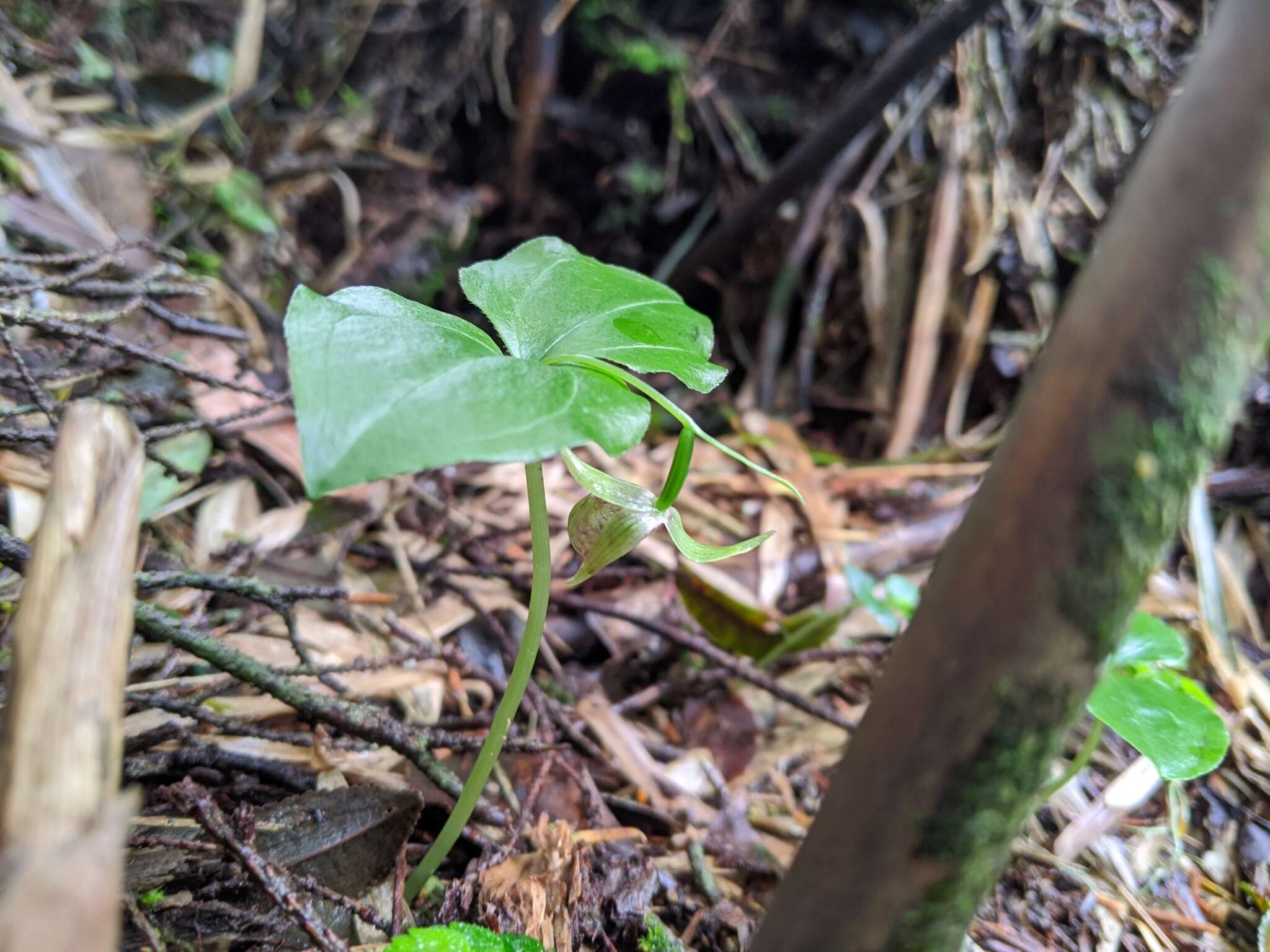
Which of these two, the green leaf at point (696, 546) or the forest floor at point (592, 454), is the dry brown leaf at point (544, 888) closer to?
the forest floor at point (592, 454)

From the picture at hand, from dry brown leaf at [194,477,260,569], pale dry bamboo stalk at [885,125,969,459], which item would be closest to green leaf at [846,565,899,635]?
pale dry bamboo stalk at [885,125,969,459]

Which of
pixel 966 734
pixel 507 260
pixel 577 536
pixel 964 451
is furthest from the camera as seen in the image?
pixel 964 451

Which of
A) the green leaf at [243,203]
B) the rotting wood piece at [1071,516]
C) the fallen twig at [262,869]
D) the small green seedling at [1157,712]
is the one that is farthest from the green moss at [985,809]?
the green leaf at [243,203]

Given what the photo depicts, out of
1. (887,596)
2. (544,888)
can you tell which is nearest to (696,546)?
(544,888)

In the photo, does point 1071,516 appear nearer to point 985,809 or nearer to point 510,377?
point 985,809

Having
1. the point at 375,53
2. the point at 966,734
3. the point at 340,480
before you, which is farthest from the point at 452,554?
the point at 375,53

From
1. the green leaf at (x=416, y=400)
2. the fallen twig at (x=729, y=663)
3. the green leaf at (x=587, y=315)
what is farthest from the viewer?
the fallen twig at (x=729, y=663)

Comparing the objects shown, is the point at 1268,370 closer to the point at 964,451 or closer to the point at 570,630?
the point at 964,451
